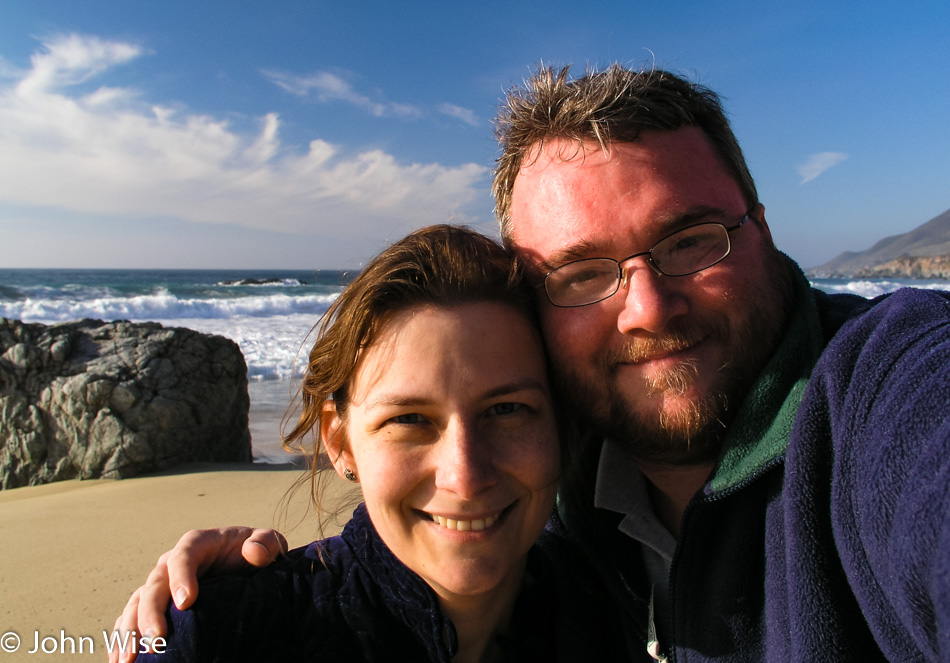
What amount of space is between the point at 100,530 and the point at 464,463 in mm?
3557

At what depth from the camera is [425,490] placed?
1.46 m

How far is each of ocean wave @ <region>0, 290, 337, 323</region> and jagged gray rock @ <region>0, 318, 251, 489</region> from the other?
16645mm

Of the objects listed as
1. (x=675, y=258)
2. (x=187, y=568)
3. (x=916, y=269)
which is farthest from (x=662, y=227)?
(x=916, y=269)

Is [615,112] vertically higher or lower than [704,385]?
higher

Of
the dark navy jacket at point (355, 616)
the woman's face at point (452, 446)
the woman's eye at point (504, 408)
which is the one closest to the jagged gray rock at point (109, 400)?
the dark navy jacket at point (355, 616)

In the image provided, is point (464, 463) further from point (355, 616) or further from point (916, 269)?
point (916, 269)

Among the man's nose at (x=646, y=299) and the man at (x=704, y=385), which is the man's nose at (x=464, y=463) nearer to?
the man at (x=704, y=385)

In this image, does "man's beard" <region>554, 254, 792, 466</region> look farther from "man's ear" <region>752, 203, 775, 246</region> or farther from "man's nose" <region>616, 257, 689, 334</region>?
"man's ear" <region>752, 203, 775, 246</region>

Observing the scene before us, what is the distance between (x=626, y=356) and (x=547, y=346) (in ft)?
0.80

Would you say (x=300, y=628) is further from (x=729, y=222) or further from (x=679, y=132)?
(x=679, y=132)

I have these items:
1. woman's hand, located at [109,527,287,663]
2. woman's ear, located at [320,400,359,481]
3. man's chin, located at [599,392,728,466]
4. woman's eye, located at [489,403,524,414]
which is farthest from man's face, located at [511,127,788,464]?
woman's hand, located at [109,527,287,663]

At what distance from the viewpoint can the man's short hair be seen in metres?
1.69

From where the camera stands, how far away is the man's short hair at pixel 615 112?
1689mm

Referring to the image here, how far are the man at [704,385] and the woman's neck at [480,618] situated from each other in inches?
12.9
